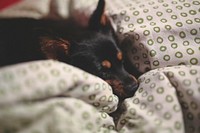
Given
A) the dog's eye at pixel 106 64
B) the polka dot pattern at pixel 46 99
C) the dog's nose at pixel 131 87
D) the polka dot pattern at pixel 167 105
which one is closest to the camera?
the polka dot pattern at pixel 46 99

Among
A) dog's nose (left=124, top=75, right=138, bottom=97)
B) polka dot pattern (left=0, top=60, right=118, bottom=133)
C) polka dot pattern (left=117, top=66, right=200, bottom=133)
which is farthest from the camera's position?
dog's nose (left=124, top=75, right=138, bottom=97)

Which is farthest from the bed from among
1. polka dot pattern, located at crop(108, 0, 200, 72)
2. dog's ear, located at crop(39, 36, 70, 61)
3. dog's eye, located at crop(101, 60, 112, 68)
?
dog's ear, located at crop(39, 36, 70, 61)

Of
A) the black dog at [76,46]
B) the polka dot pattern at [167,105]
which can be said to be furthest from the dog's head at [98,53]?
the polka dot pattern at [167,105]

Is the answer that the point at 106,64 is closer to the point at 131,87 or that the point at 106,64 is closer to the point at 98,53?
the point at 98,53

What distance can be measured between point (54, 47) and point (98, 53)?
214 mm

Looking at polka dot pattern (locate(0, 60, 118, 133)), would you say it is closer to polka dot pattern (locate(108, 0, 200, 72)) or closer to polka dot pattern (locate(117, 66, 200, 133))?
polka dot pattern (locate(117, 66, 200, 133))

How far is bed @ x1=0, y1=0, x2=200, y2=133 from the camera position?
0.79 metres

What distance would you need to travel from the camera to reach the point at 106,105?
1029mm

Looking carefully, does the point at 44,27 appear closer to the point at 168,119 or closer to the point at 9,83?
the point at 9,83

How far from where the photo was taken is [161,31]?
123 centimetres

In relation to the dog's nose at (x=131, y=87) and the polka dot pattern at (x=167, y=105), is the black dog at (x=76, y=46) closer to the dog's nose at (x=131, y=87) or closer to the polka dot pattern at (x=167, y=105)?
the dog's nose at (x=131, y=87)

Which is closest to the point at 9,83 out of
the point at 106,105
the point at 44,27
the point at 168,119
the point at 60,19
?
the point at 106,105

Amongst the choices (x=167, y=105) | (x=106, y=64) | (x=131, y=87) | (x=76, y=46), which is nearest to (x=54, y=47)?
(x=76, y=46)

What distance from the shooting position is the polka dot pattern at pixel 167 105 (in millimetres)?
898
